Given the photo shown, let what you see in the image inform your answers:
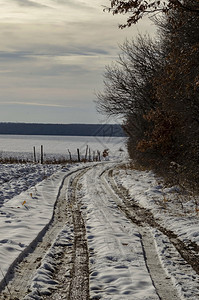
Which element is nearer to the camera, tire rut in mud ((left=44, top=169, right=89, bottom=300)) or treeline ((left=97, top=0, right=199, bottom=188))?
tire rut in mud ((left=44, top=169, right=89, bottom=300))

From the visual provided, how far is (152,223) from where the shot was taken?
10.2 m

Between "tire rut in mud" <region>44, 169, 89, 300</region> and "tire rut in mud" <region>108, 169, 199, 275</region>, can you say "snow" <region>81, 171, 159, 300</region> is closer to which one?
"tire rut in mud" <region>44, 169, 89, 300</region>

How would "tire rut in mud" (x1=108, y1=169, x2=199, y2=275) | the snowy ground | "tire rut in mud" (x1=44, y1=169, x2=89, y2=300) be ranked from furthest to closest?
1. "tire rut in mud" (x1=108, y1=169, x2=199, y2=275)
2. the snowy ground
3. "tire rut in mud" (x1=44, y1=169, x2=89, y2=300)

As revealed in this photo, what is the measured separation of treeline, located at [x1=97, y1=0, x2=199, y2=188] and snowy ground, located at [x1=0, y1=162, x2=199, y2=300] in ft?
5.92

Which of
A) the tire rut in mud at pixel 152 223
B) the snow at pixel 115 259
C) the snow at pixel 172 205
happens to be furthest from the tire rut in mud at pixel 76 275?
the snow at pixel 172 205

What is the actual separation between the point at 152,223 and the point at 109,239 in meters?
2.35

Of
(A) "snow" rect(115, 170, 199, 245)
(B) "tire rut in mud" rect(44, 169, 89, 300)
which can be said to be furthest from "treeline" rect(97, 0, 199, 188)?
(B) "tire rut in mud" rect(44, 169, 89, 300)

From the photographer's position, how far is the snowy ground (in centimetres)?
557

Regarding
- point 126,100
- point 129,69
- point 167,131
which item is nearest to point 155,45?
point 129,69

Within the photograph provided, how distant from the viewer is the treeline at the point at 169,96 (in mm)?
10219

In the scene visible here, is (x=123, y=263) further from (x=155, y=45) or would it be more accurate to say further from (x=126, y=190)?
(x=155, y=45)

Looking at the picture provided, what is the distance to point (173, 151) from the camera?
16844mm

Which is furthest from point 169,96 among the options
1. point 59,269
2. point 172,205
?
point 59,269

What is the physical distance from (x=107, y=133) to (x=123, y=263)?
26.1 meters
